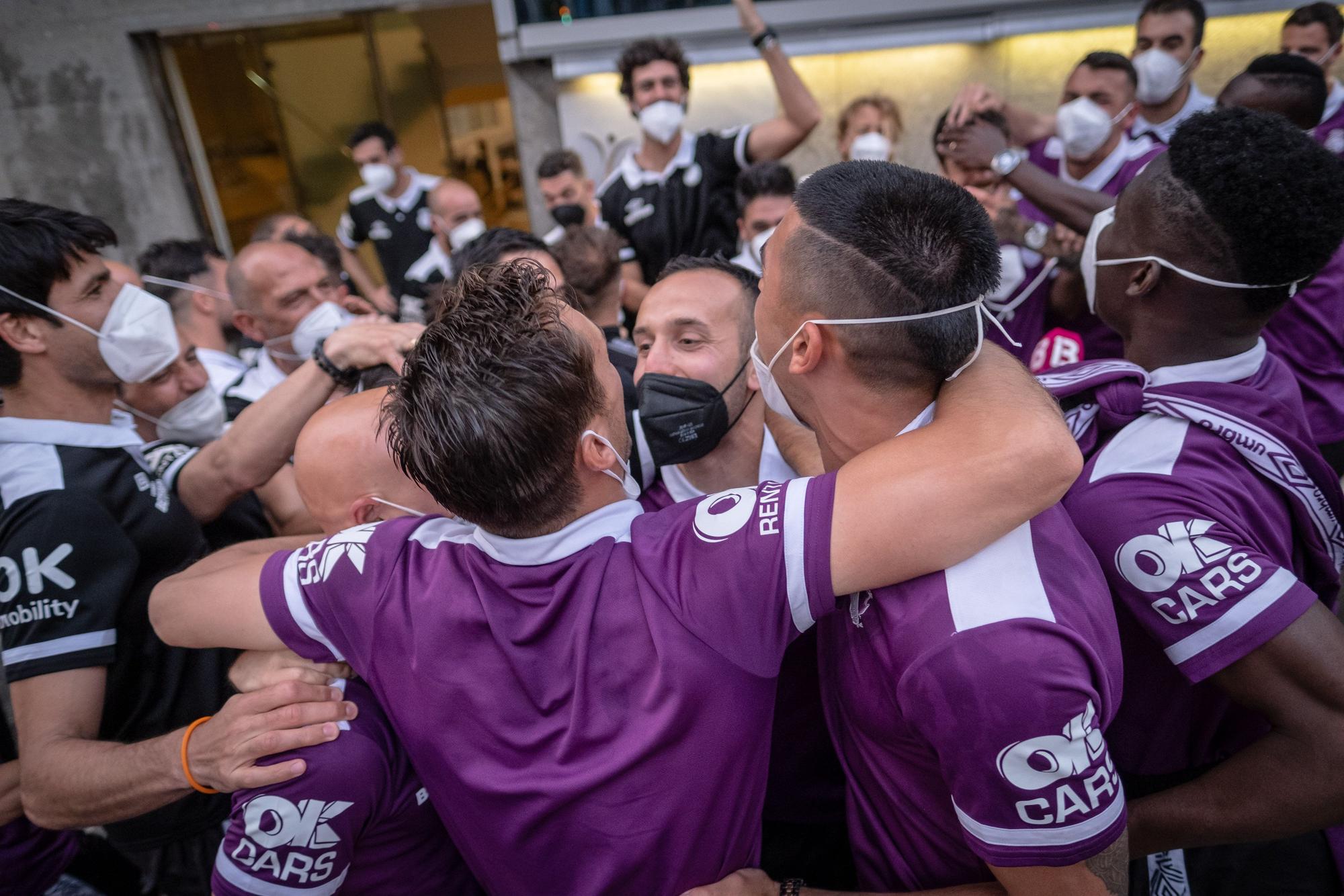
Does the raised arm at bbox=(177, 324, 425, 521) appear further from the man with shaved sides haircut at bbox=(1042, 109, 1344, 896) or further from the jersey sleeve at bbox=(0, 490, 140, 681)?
the man with shaved sides haircut at bbox=(1042, 109, 1344, 896)

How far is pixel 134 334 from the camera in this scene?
7.77ft

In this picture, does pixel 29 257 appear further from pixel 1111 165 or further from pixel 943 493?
pixel 1111 165

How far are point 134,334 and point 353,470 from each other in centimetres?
108

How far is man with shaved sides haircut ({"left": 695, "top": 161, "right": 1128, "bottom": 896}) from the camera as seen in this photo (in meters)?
1.17

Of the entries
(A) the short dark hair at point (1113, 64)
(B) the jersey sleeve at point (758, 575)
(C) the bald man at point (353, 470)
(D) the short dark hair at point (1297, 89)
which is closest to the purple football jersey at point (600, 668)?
(B) the jersey sleeve at point (758, 575)

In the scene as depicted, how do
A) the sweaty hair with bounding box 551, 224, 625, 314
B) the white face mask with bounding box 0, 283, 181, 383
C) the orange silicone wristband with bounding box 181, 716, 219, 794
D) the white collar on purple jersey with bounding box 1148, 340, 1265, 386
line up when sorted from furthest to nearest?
1. the sweaty hair with bounding box 551, 224, 625, 314
2. the white face mask with bounding box 0, 283, 181, 383
3. the white collar on purple jersey with bounding box 1148, 340, 1265, 386
4. the orange silicone wristband with bounding box 181, 716, 219, 794

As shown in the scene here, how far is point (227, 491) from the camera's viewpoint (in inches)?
100

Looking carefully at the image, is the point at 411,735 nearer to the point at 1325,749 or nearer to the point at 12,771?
the point at 12,771

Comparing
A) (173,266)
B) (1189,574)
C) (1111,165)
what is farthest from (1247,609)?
(173,266)

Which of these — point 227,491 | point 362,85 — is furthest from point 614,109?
point 227,491

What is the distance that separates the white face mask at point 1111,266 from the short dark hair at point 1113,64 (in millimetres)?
2667

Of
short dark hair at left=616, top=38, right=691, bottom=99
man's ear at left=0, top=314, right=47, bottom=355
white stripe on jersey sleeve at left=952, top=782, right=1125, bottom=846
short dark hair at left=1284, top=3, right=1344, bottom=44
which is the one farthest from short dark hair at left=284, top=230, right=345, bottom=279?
short dark hair at left=1284, top=3, right=1344, bottom=44

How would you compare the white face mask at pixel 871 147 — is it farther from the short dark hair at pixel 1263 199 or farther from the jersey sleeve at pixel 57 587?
the jersey sleeve at pixel 57 587

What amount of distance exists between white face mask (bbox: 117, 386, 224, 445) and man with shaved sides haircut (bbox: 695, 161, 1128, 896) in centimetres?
247
